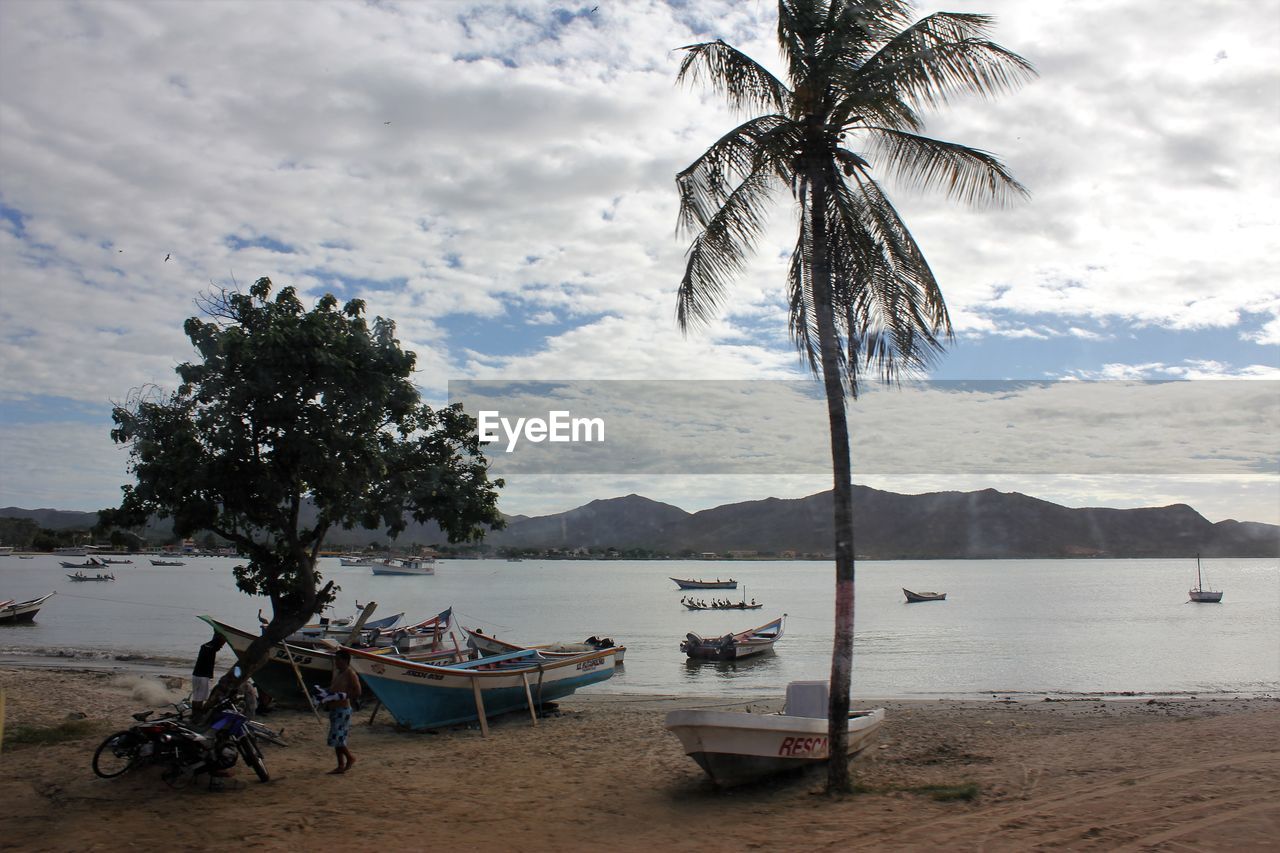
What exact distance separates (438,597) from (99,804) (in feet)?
299

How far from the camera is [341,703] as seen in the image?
11.8 m

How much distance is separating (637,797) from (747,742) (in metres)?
1.55

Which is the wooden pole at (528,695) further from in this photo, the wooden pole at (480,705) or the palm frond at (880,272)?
the palm frond at (880,272)

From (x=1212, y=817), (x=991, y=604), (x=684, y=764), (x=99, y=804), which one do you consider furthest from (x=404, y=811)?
(x=991, y=604)

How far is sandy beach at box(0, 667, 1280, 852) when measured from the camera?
888cm

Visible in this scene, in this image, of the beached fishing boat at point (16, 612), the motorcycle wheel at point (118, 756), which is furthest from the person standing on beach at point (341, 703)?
the beached fishing boat at point (16, 612)

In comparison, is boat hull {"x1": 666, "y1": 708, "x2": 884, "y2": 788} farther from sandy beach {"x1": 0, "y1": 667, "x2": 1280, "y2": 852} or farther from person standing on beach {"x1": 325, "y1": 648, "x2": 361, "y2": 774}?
person standing on beach {"x1": 325, "y1": 648, "x2": 361, "y2": 774}

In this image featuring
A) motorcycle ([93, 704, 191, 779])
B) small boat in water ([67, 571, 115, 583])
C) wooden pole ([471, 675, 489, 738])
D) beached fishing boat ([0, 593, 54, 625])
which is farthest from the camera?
small boat in water ([67, 571, 115, 583])

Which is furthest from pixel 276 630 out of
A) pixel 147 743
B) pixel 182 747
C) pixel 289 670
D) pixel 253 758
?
pixel 289 670

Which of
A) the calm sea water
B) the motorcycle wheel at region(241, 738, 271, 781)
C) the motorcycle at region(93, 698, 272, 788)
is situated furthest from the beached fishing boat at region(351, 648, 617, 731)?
the calm sea water

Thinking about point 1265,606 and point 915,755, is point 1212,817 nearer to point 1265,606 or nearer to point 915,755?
point 915,755

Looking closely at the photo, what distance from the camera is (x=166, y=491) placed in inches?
485

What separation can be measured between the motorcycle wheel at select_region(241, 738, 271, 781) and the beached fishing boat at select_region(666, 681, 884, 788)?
487 centimetres

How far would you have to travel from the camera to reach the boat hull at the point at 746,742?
34.8 feet
